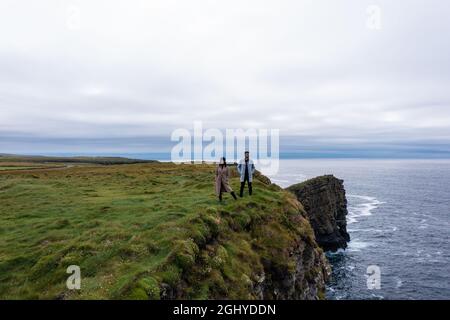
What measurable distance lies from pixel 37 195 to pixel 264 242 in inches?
1163

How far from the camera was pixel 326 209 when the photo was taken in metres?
95.2

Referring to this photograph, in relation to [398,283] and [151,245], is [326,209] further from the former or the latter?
[151,245]

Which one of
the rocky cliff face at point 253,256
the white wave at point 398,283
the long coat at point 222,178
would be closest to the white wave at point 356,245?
the white wave at point 398,283

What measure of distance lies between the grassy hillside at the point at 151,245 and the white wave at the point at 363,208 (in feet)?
327

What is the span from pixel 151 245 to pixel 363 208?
139 m

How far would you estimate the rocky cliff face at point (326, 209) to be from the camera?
3629 inches

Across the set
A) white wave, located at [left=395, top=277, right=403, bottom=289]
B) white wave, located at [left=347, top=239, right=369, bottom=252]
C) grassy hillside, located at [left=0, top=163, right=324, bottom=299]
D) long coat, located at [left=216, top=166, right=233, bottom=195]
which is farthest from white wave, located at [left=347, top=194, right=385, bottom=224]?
long coat, located at [left=216, top=166, right=233, bottom=195]

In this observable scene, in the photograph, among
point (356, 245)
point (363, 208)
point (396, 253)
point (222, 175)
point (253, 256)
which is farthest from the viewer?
point (363, 208)

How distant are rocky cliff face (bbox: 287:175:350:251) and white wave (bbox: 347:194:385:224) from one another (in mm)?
23576

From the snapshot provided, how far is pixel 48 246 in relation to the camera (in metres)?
21.9

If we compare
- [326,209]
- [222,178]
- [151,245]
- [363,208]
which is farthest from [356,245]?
[151,245]

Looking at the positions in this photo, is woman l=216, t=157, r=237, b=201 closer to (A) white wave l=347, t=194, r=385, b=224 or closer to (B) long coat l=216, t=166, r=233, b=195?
(B) long coat l=216, t=166, r=233, b=195
